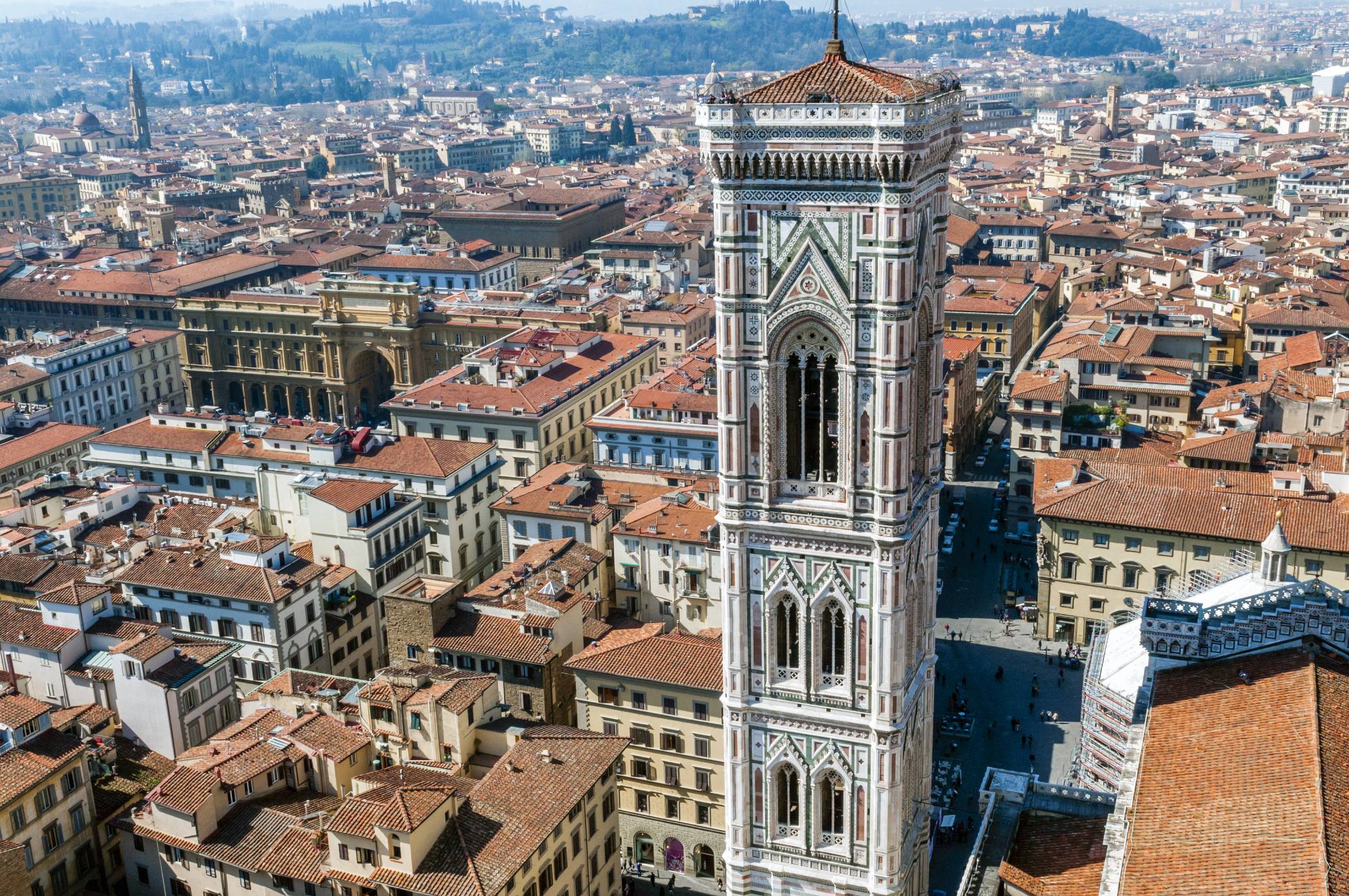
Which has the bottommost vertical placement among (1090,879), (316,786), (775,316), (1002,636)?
(1002,636)

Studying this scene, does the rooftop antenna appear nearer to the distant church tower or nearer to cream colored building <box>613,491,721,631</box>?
the distant church tower

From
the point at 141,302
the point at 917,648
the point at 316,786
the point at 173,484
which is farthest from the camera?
the point at 141,302

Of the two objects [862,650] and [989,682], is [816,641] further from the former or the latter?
[989,682]

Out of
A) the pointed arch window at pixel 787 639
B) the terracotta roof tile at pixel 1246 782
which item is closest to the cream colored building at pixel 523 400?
the pointed arch window at pixel 787 639

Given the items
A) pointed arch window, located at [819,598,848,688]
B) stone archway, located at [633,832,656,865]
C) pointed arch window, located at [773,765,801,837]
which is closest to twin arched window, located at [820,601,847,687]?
pointed arch window, located at [819,598,848,688]

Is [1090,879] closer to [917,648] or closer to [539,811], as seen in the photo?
[917,648]

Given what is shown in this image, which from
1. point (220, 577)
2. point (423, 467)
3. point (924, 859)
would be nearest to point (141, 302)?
point (423, 467)
